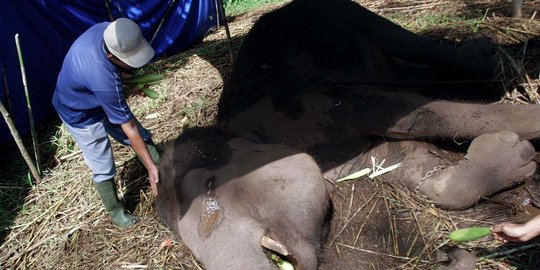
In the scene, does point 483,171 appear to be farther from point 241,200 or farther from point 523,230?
point 241,200

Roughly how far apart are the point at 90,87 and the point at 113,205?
1118 mm

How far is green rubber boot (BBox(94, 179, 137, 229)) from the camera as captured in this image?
4082 millimetres

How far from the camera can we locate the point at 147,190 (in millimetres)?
4375

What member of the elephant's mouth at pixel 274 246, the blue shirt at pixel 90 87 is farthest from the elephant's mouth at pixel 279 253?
the blue shirt at pixel 90 87

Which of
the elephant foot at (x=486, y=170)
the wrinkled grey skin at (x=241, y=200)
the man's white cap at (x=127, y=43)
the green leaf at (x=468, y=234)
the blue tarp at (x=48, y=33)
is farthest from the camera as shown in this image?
the blue tarp at (x=48, y=33)

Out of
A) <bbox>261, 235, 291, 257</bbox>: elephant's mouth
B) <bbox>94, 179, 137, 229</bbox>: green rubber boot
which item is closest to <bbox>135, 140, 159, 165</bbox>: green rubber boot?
<bbox>94, 179, 137, 229</bbox>: green rubber boot

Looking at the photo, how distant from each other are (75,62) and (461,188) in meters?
3.05

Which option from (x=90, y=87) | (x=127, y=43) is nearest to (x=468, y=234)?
(x=127, y=43)

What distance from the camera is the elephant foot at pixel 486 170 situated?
3178 mm

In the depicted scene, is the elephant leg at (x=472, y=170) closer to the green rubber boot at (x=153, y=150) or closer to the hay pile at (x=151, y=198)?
the hay pile at (x=151, y=198)

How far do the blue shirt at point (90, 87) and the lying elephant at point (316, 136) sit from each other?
570mm

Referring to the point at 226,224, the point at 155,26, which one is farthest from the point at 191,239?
the point at 155,26

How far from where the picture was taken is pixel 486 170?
10.5 feet

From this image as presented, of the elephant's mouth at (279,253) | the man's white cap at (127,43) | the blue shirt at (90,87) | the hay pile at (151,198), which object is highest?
the man's white cap at (127,43)
